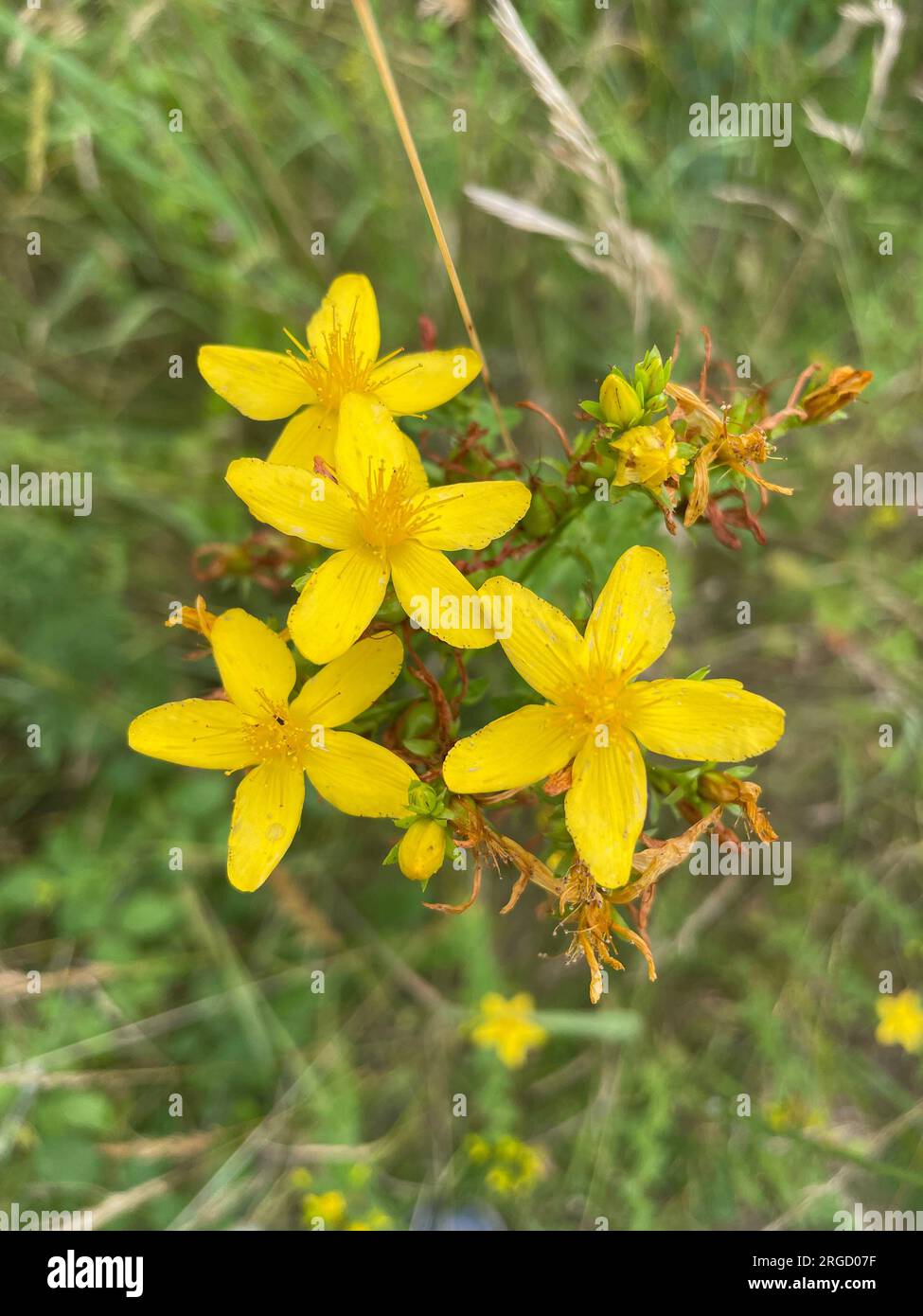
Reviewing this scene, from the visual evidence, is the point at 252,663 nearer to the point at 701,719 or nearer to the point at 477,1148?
the point at 701,719

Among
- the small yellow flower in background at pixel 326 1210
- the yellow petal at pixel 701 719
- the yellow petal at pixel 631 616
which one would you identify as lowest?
the small yellow flower in background at pixel 326 1210

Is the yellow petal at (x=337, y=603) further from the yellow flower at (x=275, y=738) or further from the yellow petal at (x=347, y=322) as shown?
the yellow petal at (x=347, y=322)

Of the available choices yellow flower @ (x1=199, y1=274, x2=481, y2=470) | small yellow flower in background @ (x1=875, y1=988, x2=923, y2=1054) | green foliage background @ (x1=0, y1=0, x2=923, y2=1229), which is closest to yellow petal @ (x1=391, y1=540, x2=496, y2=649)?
yellow flower @ (x1=199, y1=274, x2=481, y2=470)

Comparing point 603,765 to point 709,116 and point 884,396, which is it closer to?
point 884,396

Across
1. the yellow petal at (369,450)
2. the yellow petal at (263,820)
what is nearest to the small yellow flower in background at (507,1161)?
the yellow petal at (263,820)

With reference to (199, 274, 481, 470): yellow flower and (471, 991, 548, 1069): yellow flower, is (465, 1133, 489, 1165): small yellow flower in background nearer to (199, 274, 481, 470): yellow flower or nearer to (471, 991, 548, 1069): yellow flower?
(471, 991, 548, 1069): yellow flower

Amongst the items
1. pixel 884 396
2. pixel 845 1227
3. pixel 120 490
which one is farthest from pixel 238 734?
pixel 845 1227
